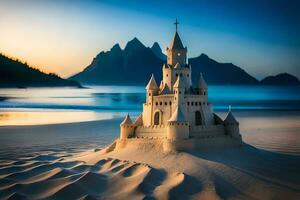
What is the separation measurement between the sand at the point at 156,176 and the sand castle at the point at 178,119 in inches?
40.3

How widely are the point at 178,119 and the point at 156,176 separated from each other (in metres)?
5.98

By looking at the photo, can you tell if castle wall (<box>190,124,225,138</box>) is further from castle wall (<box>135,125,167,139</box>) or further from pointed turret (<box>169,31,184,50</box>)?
pointed turret (<box>169,31,184,50</box>)

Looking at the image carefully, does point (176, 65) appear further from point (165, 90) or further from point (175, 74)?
point (165, 90)

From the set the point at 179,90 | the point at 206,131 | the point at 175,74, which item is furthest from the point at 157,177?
the point at 175,74

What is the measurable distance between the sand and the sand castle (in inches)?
40.3

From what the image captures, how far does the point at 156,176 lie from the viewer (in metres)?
27.4

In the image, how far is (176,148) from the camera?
31.5m

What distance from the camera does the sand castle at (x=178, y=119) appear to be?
3183cm

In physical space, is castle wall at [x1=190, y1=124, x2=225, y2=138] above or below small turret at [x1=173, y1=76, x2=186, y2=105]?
below

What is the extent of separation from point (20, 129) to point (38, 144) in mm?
12892

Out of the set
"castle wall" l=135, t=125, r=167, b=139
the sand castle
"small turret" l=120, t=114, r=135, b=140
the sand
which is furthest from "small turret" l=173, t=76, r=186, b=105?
"small turret" l=120, t=114, r=135, b=140

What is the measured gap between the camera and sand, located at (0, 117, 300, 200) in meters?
25.5

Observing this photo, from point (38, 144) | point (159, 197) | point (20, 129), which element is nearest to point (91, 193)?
point (159, 197)

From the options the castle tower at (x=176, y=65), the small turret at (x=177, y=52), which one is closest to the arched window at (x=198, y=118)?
the castle tower at (x=176, y=65)
